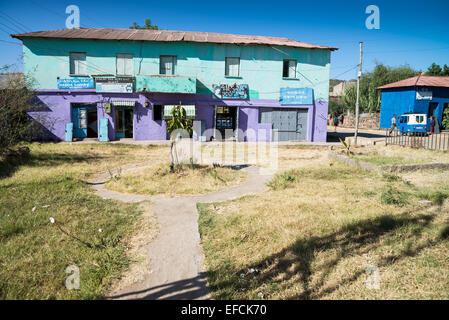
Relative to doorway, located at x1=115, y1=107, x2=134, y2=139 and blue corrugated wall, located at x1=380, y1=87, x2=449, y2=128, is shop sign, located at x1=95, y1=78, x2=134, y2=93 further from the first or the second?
blue corrugated wall, located at x1=380, y1=87, x2=449, y2=128

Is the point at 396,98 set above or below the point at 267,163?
above

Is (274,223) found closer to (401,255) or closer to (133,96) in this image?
(401,255)

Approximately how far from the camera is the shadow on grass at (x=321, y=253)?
3769 mm

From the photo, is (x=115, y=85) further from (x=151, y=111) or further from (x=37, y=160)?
(x=37, y=160)

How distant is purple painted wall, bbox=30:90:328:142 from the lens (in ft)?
65.5

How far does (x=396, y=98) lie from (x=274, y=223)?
31572mm

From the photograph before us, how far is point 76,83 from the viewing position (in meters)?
19.9

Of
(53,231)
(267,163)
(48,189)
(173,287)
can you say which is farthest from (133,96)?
(173,287)

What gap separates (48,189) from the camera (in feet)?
25.9

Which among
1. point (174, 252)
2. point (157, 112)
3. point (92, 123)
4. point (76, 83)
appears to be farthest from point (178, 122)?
point (76, 83)

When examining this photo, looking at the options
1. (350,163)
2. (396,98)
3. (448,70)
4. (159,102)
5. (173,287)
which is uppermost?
(448,70)

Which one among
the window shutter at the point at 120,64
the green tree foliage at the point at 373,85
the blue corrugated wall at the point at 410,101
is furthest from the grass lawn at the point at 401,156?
the green tree foliage at the point at 373,85

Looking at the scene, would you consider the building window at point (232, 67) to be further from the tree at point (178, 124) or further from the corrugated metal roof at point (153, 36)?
the tree at point (178, 124)
